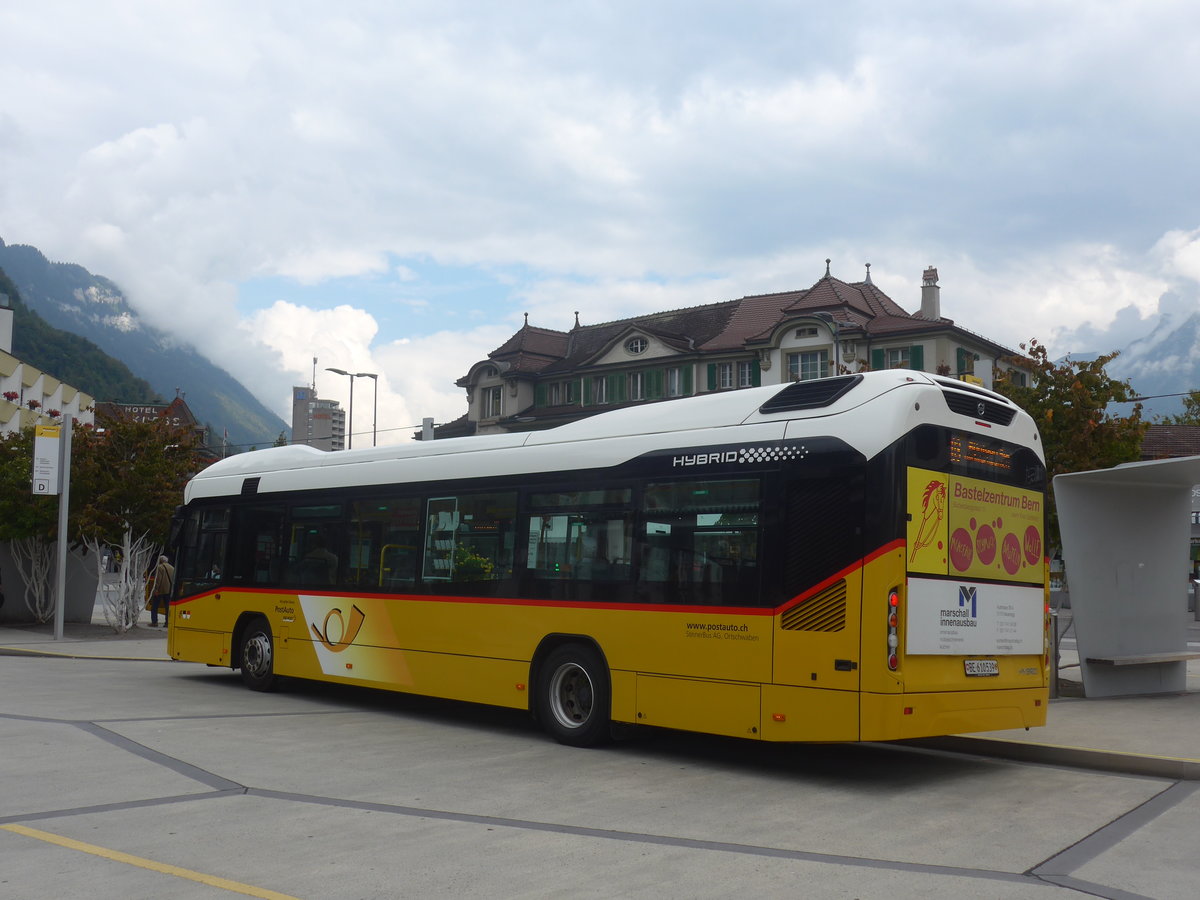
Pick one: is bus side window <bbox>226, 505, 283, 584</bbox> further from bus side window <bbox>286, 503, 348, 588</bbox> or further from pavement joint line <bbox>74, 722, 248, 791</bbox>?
pavement joint line <bbox>74, 722, 248, 791</bbox>

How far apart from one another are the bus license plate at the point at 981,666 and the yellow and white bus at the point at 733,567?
0.02 meters

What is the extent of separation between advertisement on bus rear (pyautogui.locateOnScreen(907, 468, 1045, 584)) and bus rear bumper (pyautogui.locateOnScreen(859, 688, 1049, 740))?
0.95 meters

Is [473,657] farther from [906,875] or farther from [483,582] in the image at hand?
[906,875]

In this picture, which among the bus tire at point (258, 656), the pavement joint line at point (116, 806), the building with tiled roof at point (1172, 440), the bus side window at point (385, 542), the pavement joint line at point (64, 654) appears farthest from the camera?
the building with tiled roof at point (1172, 440)

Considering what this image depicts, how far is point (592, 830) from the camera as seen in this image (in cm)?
730

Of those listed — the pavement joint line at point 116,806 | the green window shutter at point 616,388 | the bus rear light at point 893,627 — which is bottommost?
the pavement joint line at point 116,806

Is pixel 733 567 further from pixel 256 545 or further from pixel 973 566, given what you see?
pixel 256 545

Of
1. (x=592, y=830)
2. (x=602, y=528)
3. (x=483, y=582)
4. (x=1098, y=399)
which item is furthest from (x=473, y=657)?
(x=1098, y=399)

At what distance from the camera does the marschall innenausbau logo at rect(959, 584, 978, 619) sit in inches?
364

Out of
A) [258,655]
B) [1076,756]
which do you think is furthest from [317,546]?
[1076,756]

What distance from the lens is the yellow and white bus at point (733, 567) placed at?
8.87 meters

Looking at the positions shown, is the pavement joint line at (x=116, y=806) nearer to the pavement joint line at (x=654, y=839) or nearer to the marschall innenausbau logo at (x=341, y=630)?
the pavement joint line at (x=654, y=839)

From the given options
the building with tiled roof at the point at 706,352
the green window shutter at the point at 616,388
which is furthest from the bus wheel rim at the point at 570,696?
the green window shutter at the point at 616,388

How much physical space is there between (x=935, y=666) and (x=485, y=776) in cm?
361
